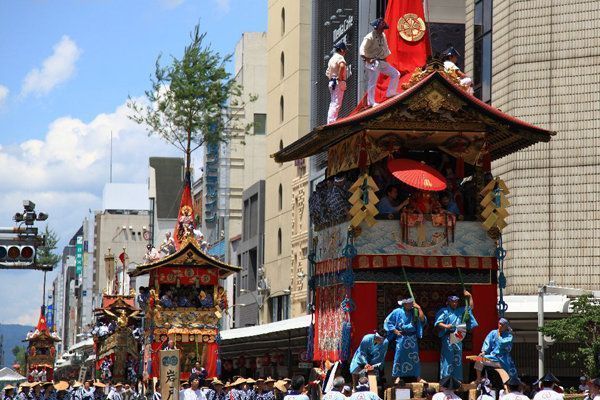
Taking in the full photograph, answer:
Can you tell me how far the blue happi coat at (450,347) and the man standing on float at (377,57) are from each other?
4448 millimetres

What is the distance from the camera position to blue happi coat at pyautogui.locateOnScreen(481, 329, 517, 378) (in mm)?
24469

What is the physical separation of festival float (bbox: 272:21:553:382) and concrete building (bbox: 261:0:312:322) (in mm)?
44200

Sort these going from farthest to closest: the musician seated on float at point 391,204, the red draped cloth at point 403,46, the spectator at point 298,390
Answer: the red draped cloth at point 403,46 < the musician seated on float at point 391,204 < the spectator at point 298,390

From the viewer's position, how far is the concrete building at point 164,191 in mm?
128875

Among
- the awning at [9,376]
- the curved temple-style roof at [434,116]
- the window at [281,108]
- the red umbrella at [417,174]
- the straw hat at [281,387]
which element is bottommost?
the awning at [9,376]

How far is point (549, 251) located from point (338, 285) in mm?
23981

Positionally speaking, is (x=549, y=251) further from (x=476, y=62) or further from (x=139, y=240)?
(x=139, y=240)

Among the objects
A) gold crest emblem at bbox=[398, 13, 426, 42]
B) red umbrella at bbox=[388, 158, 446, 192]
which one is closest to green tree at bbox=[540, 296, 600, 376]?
gold crest emblem at bbox=[398, 13, 426, 42]

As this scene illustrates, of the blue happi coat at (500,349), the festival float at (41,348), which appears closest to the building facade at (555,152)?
the blue happi coat at (500,349)

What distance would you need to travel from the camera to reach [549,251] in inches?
1945

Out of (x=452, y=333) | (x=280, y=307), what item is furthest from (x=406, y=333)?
(x=280, y=307)

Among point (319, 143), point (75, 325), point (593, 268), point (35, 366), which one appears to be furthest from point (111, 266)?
point (75, 325)

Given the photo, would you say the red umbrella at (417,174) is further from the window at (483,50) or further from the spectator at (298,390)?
the window at (483,50)

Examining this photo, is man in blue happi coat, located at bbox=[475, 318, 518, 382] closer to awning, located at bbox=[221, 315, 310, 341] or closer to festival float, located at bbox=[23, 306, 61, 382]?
awning, located at bbox=[221, 315, 310, 341]
